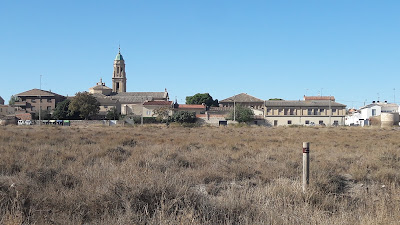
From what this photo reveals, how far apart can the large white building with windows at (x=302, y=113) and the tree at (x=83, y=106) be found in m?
37.6

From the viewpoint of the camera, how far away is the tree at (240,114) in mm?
80444

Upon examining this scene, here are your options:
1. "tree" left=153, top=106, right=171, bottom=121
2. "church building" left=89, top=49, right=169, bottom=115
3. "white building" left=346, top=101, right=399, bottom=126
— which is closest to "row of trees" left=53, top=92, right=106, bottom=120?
"church building" left=89, top=49, right=169, bottom=115

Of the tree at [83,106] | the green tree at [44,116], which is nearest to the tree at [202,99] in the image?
the tree at [83,106]

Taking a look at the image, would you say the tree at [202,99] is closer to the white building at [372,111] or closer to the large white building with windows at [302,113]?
the large white building with windows at [302,113]

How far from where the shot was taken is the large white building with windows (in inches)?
3423

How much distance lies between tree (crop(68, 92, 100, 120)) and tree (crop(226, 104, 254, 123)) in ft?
93.4

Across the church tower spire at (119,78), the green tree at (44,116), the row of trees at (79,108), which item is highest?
the church tower spire at (119,78)

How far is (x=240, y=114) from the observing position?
265 ft

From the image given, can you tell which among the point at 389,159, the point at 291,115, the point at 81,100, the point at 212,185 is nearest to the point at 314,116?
the point at 291,115

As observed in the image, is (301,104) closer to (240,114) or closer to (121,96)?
(240,114)

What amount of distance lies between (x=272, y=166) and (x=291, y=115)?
77.9 metres

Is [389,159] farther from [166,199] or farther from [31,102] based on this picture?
[31,102]

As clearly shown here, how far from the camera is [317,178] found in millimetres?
8828

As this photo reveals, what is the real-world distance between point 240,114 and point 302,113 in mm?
16112
